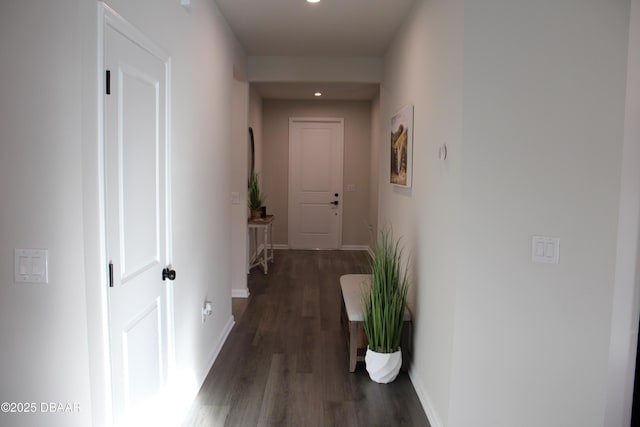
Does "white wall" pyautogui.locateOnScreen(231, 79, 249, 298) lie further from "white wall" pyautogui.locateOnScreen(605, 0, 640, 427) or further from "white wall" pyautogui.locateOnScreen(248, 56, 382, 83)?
"white wall" pyautogui.locateOnScreen(605, 0, 640, 427)

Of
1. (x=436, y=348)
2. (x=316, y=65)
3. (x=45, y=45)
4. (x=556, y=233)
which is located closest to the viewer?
(x=45, y=45)

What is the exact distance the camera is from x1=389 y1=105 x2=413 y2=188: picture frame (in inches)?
132

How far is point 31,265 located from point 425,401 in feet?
7.12

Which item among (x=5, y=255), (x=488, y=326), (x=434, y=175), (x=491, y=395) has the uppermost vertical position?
(x=434, y=175)

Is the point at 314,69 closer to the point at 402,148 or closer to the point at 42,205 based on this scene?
the point at 402,148

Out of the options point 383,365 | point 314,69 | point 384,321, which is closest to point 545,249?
point 384,321

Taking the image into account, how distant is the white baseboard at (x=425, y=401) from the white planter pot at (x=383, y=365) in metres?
0.13

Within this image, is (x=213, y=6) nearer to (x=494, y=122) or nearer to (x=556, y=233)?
(x=494, y=122)

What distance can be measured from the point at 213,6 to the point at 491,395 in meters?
3.00

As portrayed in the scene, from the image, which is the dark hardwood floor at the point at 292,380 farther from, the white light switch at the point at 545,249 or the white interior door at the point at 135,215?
the white light switch at the point at 545,249

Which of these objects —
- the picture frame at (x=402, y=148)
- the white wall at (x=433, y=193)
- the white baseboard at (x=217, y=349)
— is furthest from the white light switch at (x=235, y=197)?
the white wall at (x=433, y=193)

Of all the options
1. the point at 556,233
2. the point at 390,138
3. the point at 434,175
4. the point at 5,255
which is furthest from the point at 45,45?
the point at 390,138

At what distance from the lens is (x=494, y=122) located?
2113 millimetres

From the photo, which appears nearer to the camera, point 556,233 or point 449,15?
point 556,233
